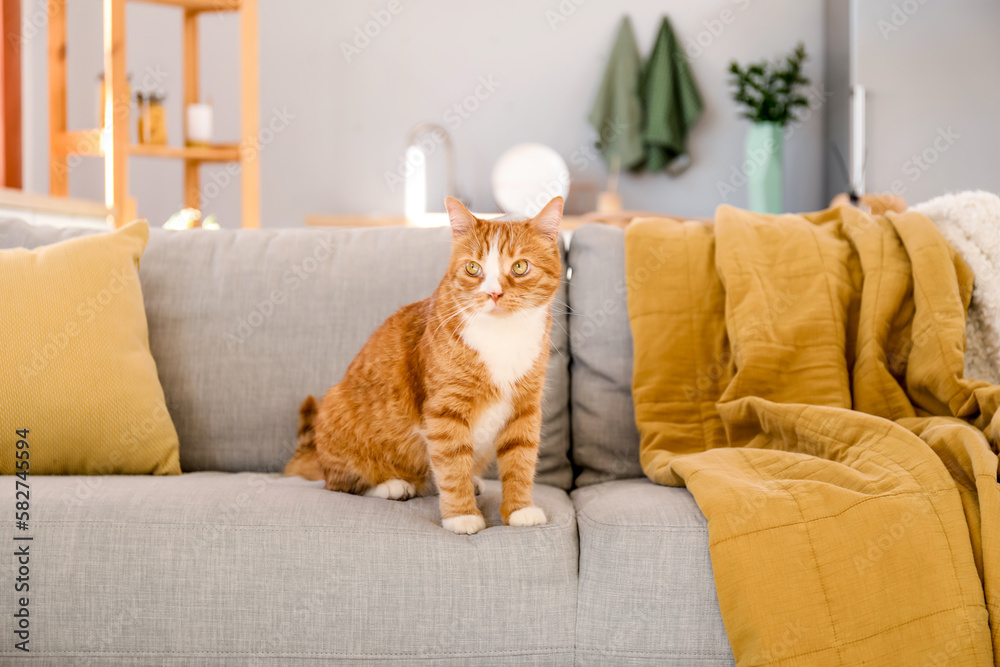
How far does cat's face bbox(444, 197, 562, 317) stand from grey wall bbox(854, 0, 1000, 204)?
275 cm

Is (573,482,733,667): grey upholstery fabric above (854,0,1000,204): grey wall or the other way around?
the other way around

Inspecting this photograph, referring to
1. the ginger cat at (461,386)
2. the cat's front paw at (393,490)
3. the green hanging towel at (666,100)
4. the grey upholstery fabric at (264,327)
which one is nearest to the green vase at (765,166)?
the green hanging towel at (666,100)

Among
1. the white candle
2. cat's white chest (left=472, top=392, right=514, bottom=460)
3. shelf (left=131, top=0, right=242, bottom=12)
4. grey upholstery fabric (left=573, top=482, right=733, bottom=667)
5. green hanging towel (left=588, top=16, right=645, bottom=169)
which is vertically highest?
shelf (left=131, top=0, right=242, bottom=12)

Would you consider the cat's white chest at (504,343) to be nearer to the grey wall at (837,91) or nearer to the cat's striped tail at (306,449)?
the cat's striped tail at (306,449)

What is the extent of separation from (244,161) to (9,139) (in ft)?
3.28

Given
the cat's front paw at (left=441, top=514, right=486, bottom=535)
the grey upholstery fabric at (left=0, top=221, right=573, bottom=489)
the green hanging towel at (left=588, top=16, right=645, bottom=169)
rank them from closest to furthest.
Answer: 1. the cat's front paw at (left=441, top=514, right=486, bottom=535)
2. the grey upholstery fabric at (left=0, top=221, right=573, bottom=489)
3. the green hanging towel at (left=588, top=16, right=645, bottom=169)

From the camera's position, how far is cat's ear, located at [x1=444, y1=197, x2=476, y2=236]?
1348mm

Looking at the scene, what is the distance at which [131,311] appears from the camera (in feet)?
5.08

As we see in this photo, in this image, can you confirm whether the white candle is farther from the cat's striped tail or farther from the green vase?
the green vase

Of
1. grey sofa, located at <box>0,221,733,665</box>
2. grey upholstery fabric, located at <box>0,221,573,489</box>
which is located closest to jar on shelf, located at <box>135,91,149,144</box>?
grey upholstery fabric, located at <box>0,221,573,489</box>

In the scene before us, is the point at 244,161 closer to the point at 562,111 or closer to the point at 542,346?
the point at 562,111

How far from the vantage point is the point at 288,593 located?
1.12 metres

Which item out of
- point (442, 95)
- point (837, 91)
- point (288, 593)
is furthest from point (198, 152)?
point (837, 91)

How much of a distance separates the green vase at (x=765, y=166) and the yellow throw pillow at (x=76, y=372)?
330 centimetres
